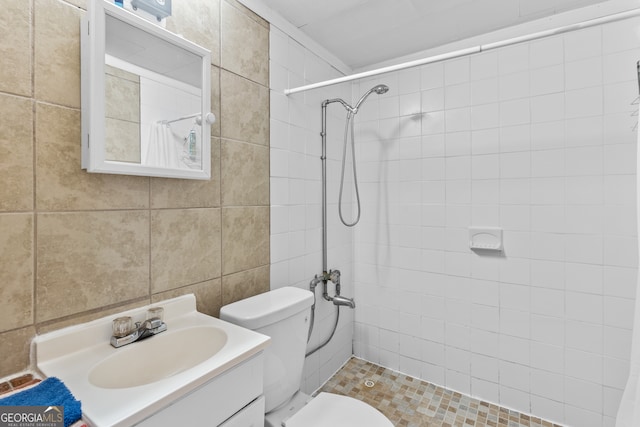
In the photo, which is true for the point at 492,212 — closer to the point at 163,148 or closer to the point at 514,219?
the point at 514,219

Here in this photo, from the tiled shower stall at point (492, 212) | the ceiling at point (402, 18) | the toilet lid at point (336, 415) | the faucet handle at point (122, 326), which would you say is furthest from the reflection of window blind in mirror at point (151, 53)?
the toilet lid at point (336, 415)

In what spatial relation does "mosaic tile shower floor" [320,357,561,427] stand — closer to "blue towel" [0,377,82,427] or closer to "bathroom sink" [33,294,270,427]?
"bathroom sink" [33,294,270,427]

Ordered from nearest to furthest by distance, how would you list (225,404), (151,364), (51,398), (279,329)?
(51,398) < (225,404) < (151,364) < (279,329)

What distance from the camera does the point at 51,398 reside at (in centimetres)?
68

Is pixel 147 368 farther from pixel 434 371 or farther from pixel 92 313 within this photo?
pixel 434 371

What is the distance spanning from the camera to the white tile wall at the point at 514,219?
1.56 m

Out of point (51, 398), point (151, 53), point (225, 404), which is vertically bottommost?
point (225, 404)

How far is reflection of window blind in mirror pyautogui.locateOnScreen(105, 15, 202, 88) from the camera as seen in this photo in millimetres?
949

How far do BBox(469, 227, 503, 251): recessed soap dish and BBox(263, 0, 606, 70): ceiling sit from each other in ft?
3.84

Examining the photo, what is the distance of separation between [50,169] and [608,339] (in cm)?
243

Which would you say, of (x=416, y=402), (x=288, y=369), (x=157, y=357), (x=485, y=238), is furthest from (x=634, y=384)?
(x=157, y=357)

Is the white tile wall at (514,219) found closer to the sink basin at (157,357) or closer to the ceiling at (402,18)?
the ceiling at (402,18)

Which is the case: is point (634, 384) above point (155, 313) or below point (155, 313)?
below

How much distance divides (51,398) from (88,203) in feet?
1.73
